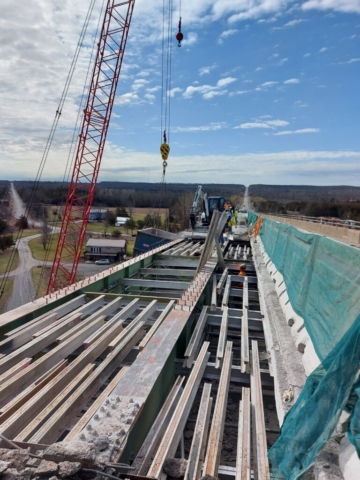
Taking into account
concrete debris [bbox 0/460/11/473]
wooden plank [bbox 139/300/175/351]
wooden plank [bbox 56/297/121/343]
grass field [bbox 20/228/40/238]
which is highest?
concrete debris [bbox 0/460/11/473]

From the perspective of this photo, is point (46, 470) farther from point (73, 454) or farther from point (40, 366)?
point (40, 366)

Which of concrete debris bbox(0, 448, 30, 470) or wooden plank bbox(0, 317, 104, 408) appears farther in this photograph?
wooden plank bbox(0, 317, 104, 408)

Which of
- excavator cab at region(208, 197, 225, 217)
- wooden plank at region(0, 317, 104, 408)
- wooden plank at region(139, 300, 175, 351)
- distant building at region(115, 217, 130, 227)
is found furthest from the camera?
distant building at region(115, 217, 130, 227)

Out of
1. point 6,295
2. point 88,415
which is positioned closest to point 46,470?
point 88,415

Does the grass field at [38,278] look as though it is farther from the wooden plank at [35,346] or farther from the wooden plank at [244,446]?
the wooden plank at [244,446]

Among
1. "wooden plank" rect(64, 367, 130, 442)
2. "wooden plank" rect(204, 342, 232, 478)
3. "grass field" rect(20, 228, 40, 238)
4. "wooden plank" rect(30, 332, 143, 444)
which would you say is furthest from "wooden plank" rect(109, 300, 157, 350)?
"grass field" rect(20, 228, 40, 238)

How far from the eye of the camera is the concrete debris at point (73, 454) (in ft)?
8.68

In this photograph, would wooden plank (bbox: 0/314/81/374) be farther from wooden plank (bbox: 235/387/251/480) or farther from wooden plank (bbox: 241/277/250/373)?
wooden plank (bbox: 235/387/251/480)

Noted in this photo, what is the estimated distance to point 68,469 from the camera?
2533mm

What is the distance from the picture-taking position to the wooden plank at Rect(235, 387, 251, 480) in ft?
9.81

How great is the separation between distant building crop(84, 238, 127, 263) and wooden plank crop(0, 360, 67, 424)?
54.0 meters

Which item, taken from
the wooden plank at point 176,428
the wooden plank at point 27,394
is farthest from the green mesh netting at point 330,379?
the wooden plank at point 27,394

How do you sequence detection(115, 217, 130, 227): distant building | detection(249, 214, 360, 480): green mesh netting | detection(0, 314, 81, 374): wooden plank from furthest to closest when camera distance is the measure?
detection(115, 217, 130, 227): distant building → detection(0, 314, 81, 374): wooden plank → detection(249, 214, 360, 480): green mesh netting

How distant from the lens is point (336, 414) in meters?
2.62
